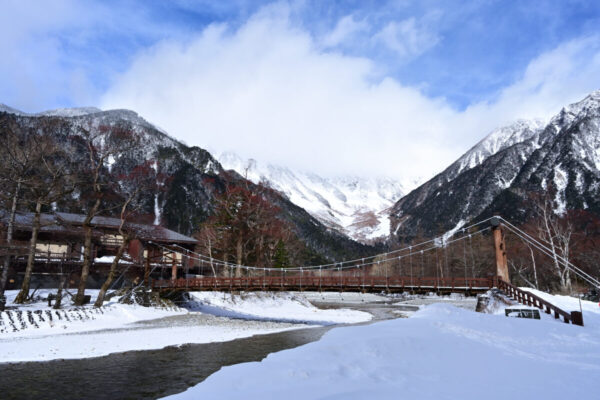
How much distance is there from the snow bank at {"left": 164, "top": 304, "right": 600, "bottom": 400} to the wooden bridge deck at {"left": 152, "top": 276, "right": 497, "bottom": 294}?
10.9 meters

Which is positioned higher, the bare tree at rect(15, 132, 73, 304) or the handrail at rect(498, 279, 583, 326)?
the bare tree at rect(15, 132, 73, 304)

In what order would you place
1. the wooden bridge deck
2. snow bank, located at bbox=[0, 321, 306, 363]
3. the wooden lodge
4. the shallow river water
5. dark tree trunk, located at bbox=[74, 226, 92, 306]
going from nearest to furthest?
the shallow river water
snow bank, located at bbox=[0, 321, 306, 363]
the wooden bridge deck
dark tree trunk, located at bbox=[74, 226, 92, 306]
the wooden lodge

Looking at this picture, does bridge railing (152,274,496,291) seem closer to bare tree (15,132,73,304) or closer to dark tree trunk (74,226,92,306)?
dark tree trunk (74,226,92,306)

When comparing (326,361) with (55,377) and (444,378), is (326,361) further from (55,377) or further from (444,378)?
(55,377)

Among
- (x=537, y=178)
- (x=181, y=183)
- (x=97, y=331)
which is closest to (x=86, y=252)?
(x=97, y=331)

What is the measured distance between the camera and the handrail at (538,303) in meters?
15.9

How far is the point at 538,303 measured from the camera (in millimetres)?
20031

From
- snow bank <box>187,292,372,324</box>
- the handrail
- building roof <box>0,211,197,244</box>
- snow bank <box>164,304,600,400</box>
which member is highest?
building roof <box>0,211,197,244</box>

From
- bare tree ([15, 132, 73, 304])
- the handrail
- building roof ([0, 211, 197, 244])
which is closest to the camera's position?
the handrail

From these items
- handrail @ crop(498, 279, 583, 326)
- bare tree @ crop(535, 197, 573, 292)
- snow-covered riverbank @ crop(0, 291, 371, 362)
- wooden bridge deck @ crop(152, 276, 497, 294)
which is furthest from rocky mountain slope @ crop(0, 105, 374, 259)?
handrail @ crop(498, 279, 583, 326)

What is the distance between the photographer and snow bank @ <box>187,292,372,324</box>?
113 ft

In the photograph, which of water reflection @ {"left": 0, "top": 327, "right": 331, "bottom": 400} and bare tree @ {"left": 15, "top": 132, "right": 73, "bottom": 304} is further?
bare tree @ {"left": 15, "top": 132, "right": 73, "bottom": 304}

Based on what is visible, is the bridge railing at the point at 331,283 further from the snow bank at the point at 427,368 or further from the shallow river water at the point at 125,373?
the snow bank at the point at 427,368

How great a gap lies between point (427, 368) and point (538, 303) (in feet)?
47.3
